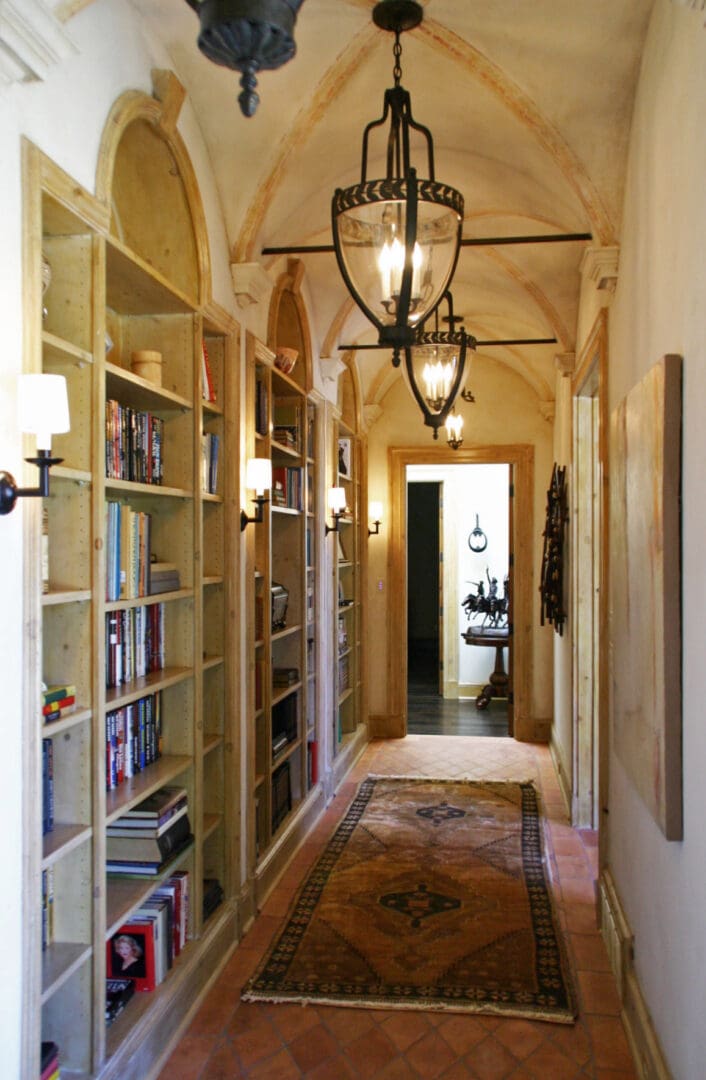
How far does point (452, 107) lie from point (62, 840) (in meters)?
3.18

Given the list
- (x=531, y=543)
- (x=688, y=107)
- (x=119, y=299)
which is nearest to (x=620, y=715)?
(x=688, y=107)

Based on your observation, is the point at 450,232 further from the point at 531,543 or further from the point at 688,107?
the point at 531,543

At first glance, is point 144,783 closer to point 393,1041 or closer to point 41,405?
point 393,1041

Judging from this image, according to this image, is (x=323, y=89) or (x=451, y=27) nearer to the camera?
(x=451, y=27)

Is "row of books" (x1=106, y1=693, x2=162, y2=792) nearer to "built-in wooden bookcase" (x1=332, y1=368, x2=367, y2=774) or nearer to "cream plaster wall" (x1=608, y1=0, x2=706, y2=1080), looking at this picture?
"cream plaster wall" (x1=608, y1=0, x2=706, y2=1080)

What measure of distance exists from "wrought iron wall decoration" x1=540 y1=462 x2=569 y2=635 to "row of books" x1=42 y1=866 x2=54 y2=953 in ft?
14.2

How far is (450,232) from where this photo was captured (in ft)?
6.72

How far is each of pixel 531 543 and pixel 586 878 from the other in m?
3.90

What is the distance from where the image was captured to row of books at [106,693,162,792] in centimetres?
285

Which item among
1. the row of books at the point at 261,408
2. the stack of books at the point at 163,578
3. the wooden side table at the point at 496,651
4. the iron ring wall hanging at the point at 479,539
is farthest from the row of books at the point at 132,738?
the iron ring wall hanging at the point at 479,539

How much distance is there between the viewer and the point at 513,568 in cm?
804

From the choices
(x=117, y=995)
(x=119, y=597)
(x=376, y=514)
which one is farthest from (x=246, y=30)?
(x=376, y=514)

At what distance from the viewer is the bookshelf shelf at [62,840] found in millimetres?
2186

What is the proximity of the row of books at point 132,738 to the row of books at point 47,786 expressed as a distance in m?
0.40
